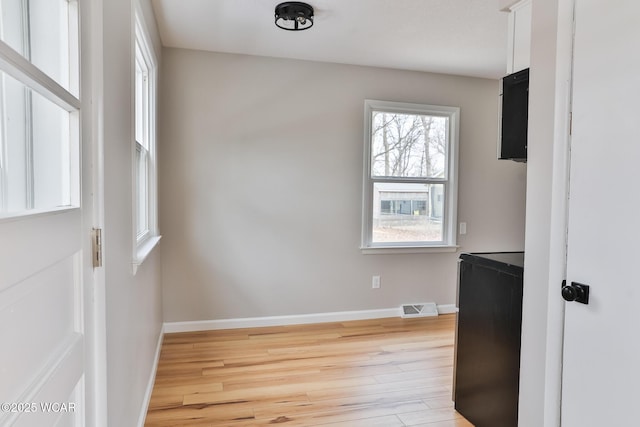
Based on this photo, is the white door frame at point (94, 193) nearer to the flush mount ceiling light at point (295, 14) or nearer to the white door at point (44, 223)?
the white door at point (44, 223)

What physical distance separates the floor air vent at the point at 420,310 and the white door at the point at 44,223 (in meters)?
3.34

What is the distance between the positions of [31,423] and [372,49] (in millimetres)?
3378

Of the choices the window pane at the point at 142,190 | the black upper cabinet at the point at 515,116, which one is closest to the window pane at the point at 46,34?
the window pane at the point at 142,190

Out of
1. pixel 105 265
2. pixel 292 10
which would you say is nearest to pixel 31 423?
pixel 105 265

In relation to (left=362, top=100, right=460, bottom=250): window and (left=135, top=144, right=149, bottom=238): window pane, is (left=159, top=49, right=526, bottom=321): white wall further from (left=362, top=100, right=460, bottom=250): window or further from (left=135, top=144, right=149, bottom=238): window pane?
(left=135, top=144, right=149, bottom=238): window pane

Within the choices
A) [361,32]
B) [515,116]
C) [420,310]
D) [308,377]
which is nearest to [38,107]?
[515,116]

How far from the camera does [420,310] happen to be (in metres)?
4.11

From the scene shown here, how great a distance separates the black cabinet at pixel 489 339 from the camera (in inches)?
74.4

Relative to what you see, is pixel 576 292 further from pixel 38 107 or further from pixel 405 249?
pixel 405 249

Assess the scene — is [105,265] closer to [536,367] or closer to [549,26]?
[536,367]

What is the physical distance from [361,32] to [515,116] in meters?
1.60

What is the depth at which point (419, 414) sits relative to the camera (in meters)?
2.31

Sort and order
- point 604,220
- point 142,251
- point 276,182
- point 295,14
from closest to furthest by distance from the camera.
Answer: point 604,220 < point 142,251 < point 295,14 < point 276,182

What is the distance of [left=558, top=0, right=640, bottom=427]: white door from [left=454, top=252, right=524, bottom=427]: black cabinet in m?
0.49
